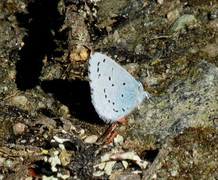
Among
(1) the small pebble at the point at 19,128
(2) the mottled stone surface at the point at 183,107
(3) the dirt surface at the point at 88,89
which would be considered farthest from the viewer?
(1) the small pebble at the point at 19,128

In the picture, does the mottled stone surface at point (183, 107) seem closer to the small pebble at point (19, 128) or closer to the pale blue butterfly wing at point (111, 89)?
the pale blue butterfly wing at point (111, 89)

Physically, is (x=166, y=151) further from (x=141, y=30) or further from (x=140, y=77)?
(x=141, y=30)

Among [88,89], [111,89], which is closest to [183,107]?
[111,89]

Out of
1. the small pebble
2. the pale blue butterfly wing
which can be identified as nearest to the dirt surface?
the small pebble

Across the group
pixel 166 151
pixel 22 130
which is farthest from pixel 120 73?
pixel 22 130

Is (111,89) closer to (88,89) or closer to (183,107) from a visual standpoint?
(88,89)

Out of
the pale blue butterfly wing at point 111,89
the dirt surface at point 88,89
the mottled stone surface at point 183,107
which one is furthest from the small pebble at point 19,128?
the mottled stone surface at point 183,107

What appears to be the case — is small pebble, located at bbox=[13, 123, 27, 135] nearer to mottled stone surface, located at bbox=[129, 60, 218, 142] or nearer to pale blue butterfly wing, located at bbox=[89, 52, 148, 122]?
pale blue butterfly wing, located at bbox=[89, 52, 148, 122]
